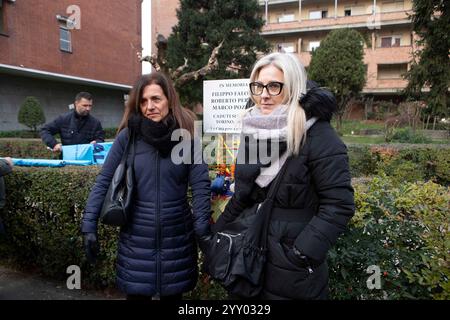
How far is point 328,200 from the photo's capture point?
5.36 ft

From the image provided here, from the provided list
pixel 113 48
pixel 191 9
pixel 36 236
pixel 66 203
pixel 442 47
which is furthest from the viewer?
pixel 113 48

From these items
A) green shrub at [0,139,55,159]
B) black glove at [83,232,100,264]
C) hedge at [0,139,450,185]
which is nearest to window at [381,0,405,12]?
hedge at [0,139,450,185]

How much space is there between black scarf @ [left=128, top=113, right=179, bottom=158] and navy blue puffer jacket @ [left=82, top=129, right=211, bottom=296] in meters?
0.07

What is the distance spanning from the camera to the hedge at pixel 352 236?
238cm

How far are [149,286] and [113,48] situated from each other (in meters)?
23.5

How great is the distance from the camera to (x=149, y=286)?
2188 mm

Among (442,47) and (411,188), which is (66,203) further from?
(442,47)

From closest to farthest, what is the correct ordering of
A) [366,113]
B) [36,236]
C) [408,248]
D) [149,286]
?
[149,286]
[408,248]
[36,236]
[366,113]

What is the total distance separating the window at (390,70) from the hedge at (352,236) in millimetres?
34225

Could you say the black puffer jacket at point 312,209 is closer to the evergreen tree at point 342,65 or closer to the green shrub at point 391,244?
the green shrub at point 391,244

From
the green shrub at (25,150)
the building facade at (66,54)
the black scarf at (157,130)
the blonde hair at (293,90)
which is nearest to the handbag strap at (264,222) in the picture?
the blonde hair at (293,90)

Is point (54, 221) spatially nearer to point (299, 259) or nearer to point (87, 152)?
point (87, 152)

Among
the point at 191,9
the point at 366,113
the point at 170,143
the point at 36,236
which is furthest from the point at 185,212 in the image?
the point at 366,113

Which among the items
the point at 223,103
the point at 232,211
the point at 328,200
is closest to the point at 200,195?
the point at 232,211
